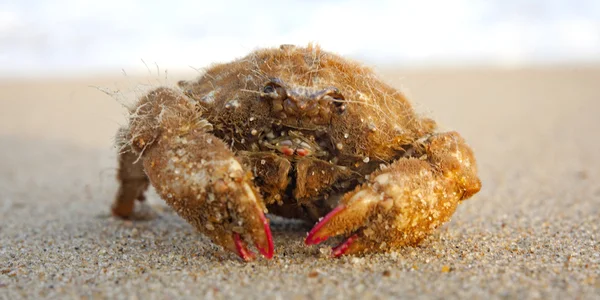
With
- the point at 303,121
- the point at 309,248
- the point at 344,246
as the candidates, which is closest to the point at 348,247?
the point at 344,246

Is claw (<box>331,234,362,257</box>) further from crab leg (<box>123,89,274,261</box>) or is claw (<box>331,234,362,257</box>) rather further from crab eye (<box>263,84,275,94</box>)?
crab eye (<box>263,84,275,94</box>)

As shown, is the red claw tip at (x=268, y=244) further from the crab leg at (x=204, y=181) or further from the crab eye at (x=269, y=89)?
the crab eye at (x=269, y=89)

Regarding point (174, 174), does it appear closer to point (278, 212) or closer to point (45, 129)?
point (278, 212)

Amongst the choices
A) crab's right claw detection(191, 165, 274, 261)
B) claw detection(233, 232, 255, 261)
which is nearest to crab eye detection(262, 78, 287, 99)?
crab's right claw detection(191, 165, 274, 261)

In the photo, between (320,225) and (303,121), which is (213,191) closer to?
(320,225)

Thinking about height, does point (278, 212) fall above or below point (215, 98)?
below

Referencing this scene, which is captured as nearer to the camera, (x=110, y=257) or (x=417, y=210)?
(x=417, y=210)

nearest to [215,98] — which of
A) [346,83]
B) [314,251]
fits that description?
[346,83]
